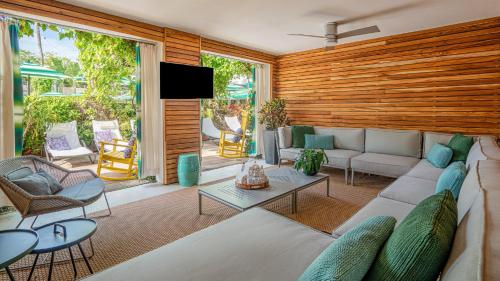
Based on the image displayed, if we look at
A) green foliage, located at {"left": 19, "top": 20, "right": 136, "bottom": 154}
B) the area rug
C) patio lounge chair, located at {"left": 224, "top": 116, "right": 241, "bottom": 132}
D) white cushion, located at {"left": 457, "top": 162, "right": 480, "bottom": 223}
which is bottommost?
the area rug

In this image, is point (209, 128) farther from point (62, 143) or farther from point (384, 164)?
point (384, 164)

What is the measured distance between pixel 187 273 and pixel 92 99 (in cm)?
597

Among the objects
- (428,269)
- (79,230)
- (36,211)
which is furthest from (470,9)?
(36,211)

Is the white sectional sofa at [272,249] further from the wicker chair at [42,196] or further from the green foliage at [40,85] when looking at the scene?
the green foliage at [40,85]

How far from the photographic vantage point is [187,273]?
1.28 meters

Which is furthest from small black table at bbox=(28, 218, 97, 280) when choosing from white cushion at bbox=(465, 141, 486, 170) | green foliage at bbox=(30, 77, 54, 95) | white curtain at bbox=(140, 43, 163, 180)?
green foliage at bbox=(30, 77, 54, 95)

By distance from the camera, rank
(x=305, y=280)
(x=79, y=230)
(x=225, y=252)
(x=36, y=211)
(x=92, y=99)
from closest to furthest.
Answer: (x=305, y=280), (x=225, y=252), (x=79, y=230), (x=36, y=211), (x=92, y=99)

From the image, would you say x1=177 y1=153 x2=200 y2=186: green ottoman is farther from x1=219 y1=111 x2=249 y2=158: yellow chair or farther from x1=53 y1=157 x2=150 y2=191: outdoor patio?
x1=219 y1=111 x2=249 y2=158: yellow chair

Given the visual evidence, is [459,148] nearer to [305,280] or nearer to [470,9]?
[470,9]

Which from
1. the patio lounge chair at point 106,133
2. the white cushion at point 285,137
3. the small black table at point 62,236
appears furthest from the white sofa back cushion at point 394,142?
the patio lounge chair at point 106,133

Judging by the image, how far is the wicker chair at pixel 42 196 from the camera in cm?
215

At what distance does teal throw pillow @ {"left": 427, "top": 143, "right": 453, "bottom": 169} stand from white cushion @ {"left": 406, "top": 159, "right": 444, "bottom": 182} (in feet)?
0.23

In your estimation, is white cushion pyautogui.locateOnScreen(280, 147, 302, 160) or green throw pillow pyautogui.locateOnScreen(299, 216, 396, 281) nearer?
green throw pillow pyautogui.locateOnScreen(299, 216, 396, 281)

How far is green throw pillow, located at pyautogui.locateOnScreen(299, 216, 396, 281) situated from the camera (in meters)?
0.84
